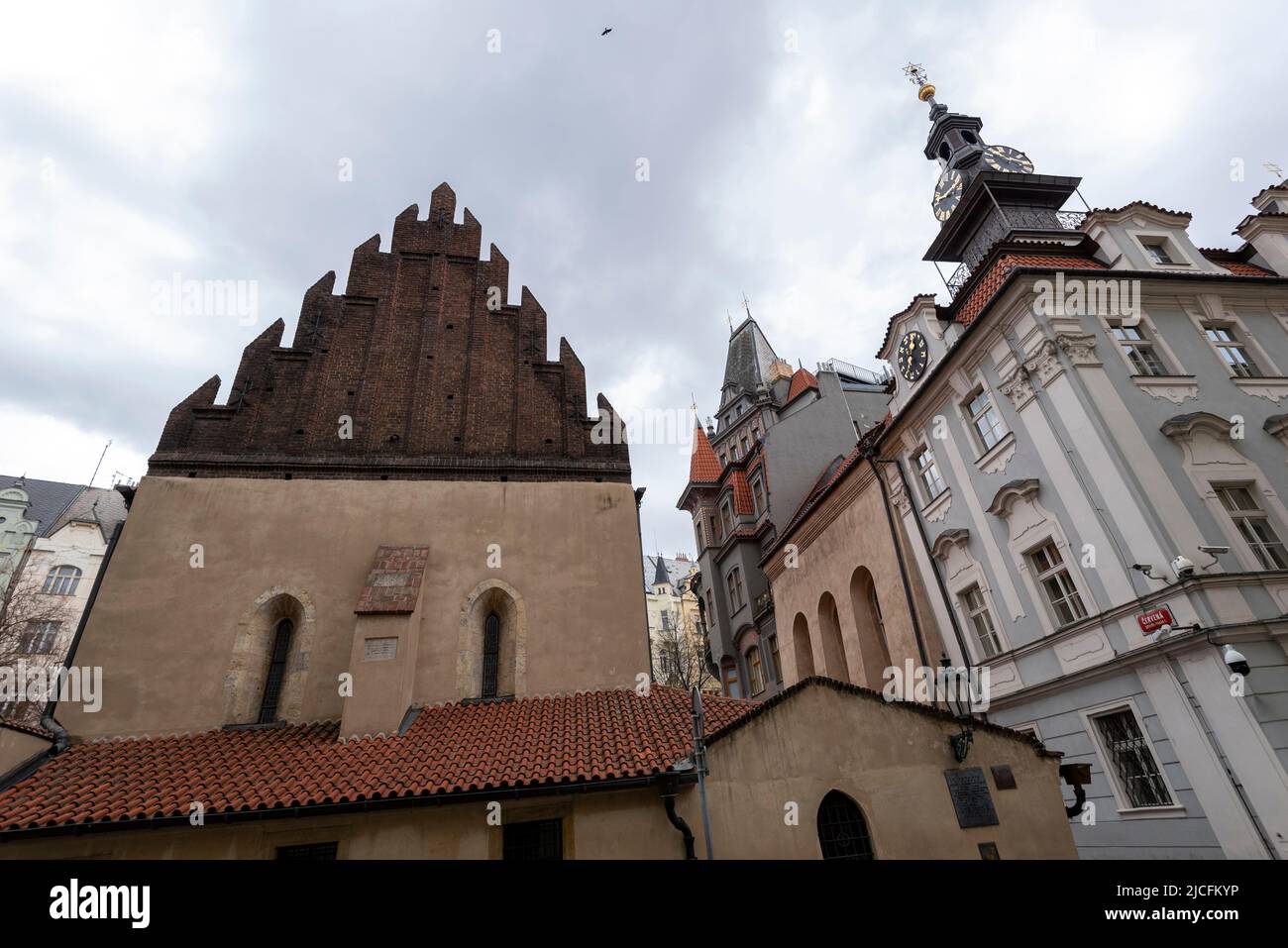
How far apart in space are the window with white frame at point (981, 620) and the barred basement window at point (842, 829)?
7.89 meters

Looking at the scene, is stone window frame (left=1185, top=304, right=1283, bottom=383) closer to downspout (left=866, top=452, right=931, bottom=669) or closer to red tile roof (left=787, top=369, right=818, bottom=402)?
downspout (left=866, top=452, right=931, bottom=669)

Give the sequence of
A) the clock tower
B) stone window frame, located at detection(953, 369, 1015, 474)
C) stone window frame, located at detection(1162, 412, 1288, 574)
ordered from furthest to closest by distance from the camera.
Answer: the clock tower < stone window frame, located at detection(953, 369, 1015, 474) < stone window frame, located at detection(1162, 412, 1288, 574)

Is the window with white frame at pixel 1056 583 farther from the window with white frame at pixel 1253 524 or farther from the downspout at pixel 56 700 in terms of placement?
the downspout at pixel 56 700

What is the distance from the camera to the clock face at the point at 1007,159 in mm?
23156

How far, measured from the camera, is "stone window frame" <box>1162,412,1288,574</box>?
10.8 m

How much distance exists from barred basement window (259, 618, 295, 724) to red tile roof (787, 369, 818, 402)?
25519mm

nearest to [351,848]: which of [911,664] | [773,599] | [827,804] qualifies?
[827,804]

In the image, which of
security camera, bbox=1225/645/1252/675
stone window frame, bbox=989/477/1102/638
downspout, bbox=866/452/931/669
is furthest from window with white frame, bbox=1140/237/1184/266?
security camera, bbox=1225/645/1252/675

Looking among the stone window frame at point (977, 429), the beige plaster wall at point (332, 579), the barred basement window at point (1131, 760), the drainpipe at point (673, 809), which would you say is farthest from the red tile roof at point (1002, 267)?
the drainpipe at point (673, 809)

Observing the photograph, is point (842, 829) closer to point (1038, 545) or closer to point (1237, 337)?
point (1038, 545)

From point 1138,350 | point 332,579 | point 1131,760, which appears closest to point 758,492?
point 1138,350

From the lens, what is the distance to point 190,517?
11.7 meters

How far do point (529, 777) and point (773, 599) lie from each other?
1815 centimetres

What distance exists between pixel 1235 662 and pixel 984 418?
762cm
